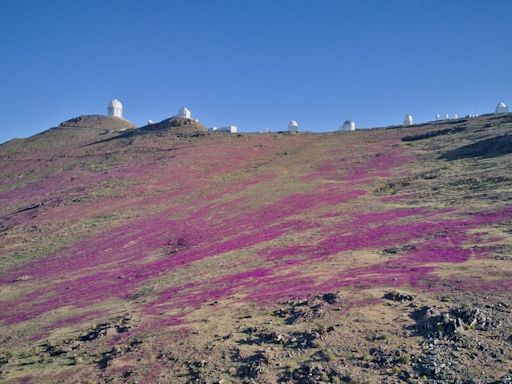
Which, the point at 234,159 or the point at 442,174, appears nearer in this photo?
the point at 442,174

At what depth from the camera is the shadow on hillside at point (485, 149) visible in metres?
48.1

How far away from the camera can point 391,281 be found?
19.8 meters

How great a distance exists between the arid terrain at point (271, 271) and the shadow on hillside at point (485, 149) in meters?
0.33

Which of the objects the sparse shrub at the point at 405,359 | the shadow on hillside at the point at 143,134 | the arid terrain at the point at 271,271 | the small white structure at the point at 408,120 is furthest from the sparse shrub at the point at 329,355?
the small white structure at the point at 408,120

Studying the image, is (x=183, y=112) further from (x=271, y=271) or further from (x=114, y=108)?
(x=271, y=271)

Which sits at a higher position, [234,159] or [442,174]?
[234,159]

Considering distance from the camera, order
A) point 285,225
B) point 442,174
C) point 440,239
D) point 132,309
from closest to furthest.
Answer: point 132,309 → point 440,239 → point 285,225 → point 442,174

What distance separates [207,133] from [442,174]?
47459 millimetres

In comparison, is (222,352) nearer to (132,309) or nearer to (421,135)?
(132,309)

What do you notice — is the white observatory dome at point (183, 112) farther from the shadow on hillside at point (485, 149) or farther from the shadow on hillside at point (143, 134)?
the shadow on hillside at point (485, 149)

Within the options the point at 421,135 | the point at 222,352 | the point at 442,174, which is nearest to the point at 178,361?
the point at 222,352

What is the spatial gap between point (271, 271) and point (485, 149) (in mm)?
34852

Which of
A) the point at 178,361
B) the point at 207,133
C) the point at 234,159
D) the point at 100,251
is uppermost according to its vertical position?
the point at 207,133

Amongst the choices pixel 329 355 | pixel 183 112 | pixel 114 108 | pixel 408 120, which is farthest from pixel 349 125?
pixel 329 355
